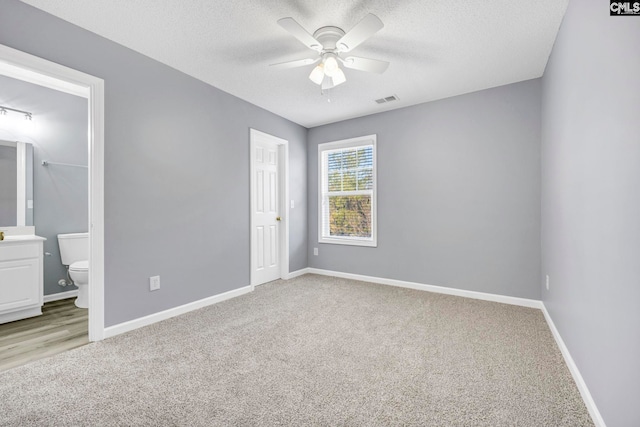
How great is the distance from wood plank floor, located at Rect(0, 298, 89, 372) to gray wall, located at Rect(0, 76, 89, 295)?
75 centimetres

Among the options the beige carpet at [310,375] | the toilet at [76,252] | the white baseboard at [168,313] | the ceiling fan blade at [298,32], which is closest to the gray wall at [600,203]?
the beige carpet at [310,375]

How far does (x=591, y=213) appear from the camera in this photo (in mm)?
1577

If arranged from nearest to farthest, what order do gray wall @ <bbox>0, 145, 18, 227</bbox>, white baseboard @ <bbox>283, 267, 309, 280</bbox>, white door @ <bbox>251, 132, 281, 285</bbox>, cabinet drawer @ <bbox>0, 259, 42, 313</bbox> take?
cabinet drawer @ <bbox>0, 259, 42, 313</bbox>, gray wall @ <bbox>0, 145, 18, 227</bbox>, white door @ <bbox>251, 132, 281, 285</bbox>, white baseboard @ <bbox>283, 267, 309, 280</bbox>

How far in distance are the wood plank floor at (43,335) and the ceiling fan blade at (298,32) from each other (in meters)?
2.91

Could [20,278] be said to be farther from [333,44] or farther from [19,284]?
[333,44]

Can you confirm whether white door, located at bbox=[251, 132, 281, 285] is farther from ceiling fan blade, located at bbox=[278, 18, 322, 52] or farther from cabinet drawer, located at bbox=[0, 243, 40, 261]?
cabinet drawer, located at bbox=[0, 243, 40, 261]

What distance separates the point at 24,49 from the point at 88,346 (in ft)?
7.35

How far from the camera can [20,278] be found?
2.83 meters

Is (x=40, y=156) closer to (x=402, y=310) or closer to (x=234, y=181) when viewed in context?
(x=234, y=181)

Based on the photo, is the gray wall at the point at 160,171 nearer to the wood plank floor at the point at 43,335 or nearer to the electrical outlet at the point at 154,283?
the electrical outlet at the point at 154,283

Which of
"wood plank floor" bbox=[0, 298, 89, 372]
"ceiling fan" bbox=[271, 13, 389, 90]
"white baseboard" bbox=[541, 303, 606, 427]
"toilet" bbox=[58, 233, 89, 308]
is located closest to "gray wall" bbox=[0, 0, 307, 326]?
"wood plank floor" bbox=[0, 298, 89, 372]

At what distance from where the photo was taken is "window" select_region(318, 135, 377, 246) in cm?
439

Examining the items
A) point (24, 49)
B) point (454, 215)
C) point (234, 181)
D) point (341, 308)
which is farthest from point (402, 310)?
point (24, 49)

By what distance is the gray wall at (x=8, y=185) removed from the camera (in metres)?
3.11
